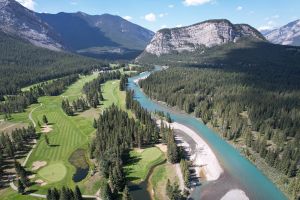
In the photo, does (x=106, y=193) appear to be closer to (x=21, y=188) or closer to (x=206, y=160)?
(x=21, y=188)

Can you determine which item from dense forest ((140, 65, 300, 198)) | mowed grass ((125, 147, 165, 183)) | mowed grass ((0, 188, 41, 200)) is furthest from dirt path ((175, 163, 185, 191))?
mowed grass ((0, 188, 41, 200))

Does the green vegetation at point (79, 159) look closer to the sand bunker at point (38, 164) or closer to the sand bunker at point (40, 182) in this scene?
the sand bunker at point (38, 164)

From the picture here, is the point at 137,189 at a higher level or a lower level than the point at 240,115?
lower

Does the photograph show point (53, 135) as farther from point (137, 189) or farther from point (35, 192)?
point (137, 189)

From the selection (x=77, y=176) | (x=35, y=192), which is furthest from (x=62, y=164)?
(x=35, y=192)

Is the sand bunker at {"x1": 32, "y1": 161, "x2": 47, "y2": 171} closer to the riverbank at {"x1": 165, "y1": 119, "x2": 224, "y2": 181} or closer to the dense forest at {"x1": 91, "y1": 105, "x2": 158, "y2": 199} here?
the dense forest at {"x1": 91, "y1": 105, "x2": 158, "y2": 199}

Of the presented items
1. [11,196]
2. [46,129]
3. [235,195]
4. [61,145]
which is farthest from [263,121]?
[11,196]
